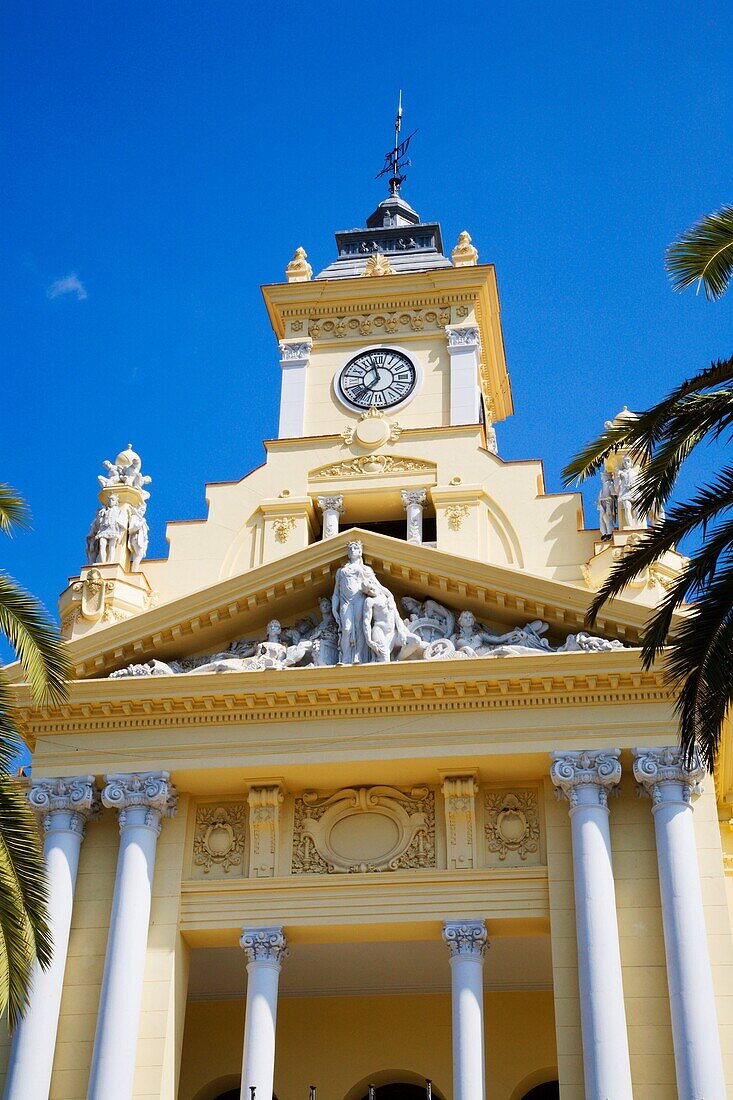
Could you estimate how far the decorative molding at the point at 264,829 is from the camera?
2469cm

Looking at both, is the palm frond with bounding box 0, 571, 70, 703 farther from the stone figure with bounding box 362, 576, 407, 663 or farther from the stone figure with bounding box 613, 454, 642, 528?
the stone figure with bounding box 613, 454, 642, 528

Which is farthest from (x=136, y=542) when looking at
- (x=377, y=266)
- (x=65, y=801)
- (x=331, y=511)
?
(x=377, y=266)

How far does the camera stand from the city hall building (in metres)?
22.8

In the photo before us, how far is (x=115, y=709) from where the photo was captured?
82.9ft

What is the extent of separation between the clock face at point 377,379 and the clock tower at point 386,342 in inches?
0.8

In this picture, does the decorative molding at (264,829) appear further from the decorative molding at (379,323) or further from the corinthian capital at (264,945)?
the decorative molding at (379,323)

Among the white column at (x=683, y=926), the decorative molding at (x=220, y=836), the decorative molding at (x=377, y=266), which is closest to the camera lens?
the white column at (x=683, y=926)

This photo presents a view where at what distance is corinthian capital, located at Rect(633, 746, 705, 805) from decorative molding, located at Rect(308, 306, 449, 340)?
12.3 metres

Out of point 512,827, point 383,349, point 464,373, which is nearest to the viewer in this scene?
point 512,827

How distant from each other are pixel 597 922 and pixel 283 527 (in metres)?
10.4

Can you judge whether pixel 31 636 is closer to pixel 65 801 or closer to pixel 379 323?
pixel 65 801

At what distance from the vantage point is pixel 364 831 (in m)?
25.1

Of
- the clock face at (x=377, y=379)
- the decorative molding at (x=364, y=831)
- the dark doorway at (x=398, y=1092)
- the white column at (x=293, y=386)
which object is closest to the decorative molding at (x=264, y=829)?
the decorative molding at (x=364, y=831)

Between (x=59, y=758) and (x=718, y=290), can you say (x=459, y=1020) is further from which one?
(x=718, y=290)
